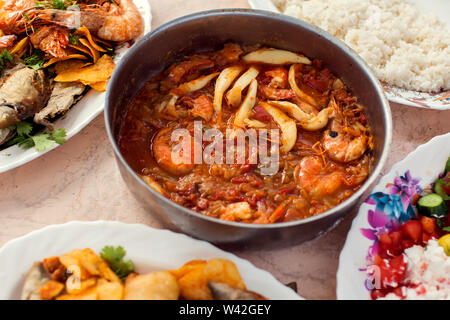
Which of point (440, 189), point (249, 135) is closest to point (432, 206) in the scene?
point (440, 189)

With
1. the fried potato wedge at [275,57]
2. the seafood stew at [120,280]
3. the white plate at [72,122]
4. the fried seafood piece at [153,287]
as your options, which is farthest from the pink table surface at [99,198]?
the fried potato wedge at [275,57]

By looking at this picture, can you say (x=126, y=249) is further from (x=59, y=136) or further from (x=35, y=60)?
(x=35, y=60)

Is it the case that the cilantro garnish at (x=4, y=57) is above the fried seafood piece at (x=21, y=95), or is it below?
above

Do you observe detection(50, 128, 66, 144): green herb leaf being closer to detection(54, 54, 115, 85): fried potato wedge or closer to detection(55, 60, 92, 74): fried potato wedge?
detection(54, 54, 115, 85): fried potato wedge

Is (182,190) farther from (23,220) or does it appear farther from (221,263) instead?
(23,220)

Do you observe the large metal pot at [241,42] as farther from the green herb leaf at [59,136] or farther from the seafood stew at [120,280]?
the green herb leaf at [59,136]
